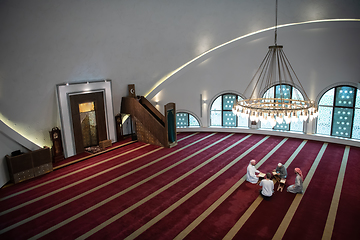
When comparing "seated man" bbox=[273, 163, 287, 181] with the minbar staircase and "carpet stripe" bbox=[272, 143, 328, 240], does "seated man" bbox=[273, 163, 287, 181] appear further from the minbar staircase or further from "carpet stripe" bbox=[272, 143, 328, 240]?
the minbar staircase

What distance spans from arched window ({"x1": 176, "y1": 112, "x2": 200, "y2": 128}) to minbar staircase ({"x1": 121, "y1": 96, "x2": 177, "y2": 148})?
1.91 metres

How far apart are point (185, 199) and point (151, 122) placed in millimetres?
4507

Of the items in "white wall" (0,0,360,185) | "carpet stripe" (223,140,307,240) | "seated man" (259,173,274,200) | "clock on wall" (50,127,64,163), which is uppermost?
Answer: "white wall" (0,0,360,185)

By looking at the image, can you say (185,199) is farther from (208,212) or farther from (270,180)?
(270,180)

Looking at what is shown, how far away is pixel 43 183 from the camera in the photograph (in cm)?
Answer: 777

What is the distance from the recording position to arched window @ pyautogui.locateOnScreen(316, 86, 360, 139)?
9969 millimetres

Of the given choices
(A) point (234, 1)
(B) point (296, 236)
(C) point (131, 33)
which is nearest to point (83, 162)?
(C) point (131, 33)

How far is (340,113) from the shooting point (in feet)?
33.9

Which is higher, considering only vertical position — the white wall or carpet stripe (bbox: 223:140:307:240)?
the white wall

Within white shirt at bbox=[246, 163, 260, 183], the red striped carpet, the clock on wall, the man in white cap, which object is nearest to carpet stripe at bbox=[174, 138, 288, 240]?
the red striped carpet

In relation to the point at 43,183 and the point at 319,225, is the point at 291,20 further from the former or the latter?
the point at 43,183

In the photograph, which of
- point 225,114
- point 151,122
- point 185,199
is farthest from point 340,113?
point 185,199

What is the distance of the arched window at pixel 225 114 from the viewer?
12156mm

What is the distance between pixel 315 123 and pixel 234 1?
18.8ft
